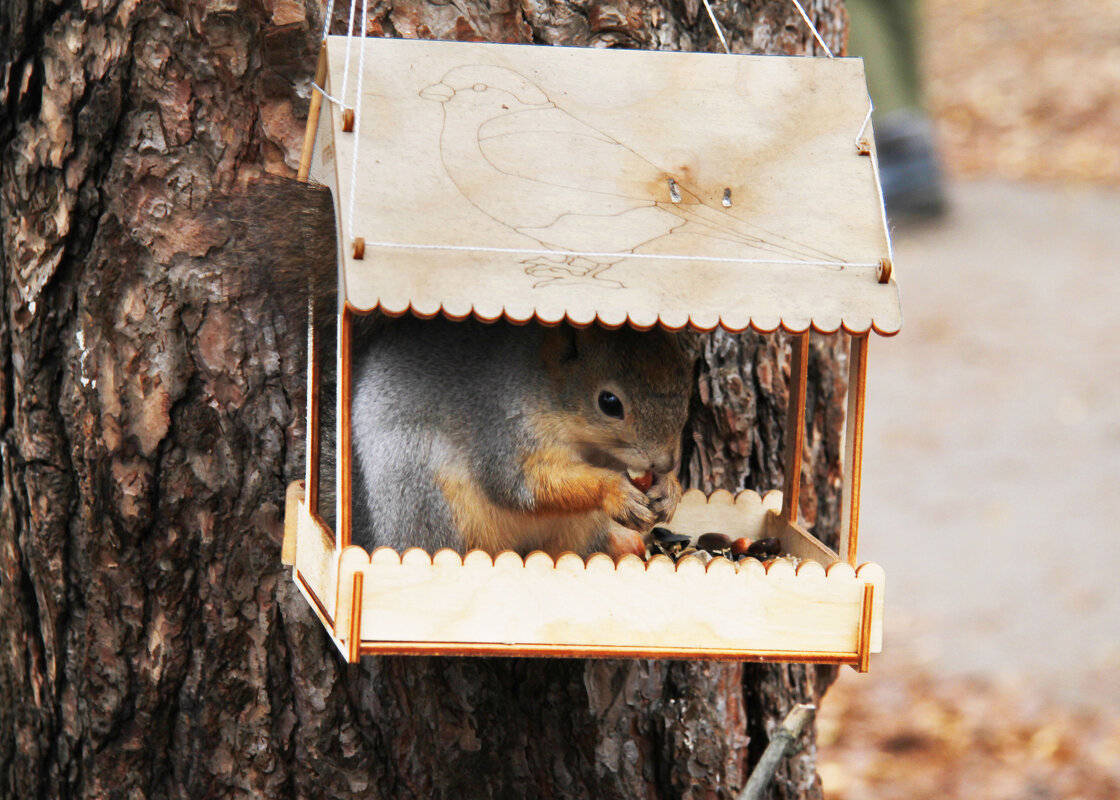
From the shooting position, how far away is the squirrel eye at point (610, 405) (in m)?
1.69

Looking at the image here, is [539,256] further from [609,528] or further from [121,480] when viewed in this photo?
[121,480]

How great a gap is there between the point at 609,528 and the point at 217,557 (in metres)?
0.64

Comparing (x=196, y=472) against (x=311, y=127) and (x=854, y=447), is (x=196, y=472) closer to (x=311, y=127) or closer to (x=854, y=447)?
(x=311, y=127)

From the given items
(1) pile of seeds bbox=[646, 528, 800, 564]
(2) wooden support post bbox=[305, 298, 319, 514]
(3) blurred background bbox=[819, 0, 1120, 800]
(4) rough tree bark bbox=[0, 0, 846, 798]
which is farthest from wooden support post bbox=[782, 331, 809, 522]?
(3) blurred background bbox=[819, 0, 1120, 800]

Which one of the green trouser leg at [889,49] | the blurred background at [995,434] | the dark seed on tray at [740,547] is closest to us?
the dark seed on tray at [740,547]

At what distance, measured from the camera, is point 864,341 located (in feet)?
5.07

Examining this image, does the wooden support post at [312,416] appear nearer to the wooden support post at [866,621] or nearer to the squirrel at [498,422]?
the squirrel at [498,422]

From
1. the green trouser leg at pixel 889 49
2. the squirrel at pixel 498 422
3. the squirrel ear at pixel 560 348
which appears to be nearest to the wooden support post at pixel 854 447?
the squirrel at pixel 498 422

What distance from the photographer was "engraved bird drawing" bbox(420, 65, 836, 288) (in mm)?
1476

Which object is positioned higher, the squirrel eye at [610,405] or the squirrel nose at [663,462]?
the squirrel eye at [610,405]

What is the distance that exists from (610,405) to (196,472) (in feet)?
2.27

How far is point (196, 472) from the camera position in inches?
78.2

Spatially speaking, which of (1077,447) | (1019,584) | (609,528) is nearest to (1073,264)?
(1077,447)

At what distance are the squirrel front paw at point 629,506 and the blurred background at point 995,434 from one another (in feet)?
8.39
